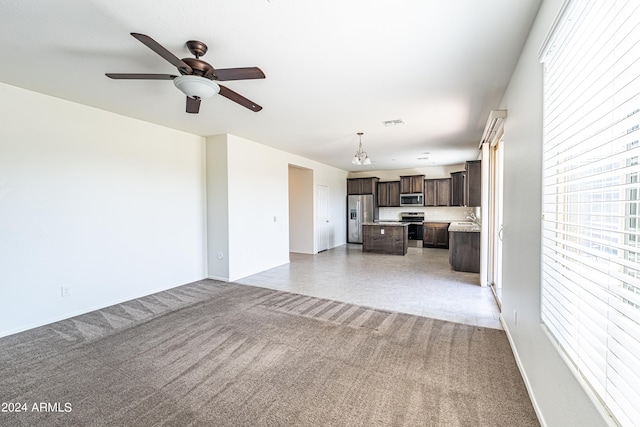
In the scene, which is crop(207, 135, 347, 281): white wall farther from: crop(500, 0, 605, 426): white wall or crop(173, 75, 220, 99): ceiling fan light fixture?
crop(500, 0, 605, 426): white wall

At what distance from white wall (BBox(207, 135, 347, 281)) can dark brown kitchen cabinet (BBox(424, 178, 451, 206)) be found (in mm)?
4166

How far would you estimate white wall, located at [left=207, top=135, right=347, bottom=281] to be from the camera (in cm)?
496

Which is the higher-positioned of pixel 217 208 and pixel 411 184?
pixel 411 184

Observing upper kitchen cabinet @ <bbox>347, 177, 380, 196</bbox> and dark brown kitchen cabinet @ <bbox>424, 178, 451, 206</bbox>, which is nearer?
dark brown kitchen cabinet @ <bbox>424, 178, 451, 206</bbox>

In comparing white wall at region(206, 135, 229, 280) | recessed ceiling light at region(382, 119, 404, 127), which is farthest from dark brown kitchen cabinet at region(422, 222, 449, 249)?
white wall at region(206, 135, 229, 280)

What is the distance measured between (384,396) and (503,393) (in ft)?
2.79

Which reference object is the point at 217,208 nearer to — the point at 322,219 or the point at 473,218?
the point at 322,219

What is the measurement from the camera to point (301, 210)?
25.5ft

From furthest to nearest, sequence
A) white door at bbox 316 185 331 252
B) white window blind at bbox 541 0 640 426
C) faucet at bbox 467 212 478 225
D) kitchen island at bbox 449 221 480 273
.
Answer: white door at bbox 316 185 331 252
faucet at bbox 467 212 478 225
kitchen island at bbox 449 221 480 273
white window blind at bbox 541 0 640 426

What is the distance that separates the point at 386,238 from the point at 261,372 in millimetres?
5784

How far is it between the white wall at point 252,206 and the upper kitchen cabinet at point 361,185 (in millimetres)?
2746

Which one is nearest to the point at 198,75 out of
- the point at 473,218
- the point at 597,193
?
the point at 597,193

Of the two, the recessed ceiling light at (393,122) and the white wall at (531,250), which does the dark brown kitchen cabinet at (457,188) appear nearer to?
the recessed ceiling light at (393,122)

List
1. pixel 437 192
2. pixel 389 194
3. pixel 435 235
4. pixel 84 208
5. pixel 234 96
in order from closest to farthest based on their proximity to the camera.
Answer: pixel 234 96 → pixel 84 208 → pixel 435 235 → pixel 437 192 → pixel 389 194
